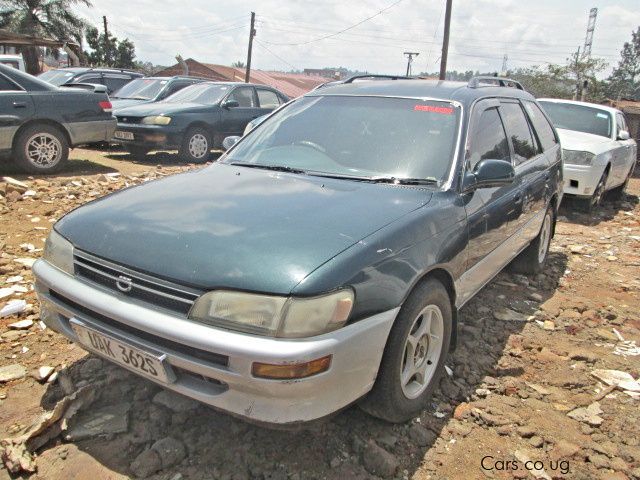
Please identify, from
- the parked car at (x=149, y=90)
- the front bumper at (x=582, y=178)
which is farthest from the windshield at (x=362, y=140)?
the parked car at (x=149, y=90)

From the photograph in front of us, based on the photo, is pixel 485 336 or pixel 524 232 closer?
pixel 485 336

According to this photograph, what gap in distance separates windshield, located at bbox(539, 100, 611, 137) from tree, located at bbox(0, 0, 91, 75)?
1234 inches

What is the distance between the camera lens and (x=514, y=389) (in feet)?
9.79

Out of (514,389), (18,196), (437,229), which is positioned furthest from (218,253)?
(18,196)

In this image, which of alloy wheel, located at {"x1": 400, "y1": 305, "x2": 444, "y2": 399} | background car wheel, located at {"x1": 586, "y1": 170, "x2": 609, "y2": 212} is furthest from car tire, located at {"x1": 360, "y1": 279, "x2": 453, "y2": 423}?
background car wheel, located at {"x1": 586, "y1": 170, "x2": 609, "y2": 212}

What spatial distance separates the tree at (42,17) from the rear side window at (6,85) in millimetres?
28661

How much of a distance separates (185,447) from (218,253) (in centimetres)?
94

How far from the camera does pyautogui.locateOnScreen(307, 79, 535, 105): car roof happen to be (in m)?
3.33

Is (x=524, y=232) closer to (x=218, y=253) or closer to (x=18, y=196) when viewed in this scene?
(x=218, y=253)

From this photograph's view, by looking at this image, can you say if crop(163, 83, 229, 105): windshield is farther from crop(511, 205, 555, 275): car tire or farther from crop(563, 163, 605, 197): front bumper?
crop(511, 205, 555, 275): car tire

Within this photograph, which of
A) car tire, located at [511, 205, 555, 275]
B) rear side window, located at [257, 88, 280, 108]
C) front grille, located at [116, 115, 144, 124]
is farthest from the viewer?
rear side window, located at [257, 88, 280, 108]

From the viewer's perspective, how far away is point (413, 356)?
8.27 ft

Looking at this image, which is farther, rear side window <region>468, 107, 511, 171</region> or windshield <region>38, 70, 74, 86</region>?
windshield <region>38, 70, 74, 86</region>

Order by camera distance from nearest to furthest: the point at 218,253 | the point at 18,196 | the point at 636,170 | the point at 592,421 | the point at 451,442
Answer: the point at 218,253 → the point at 451,442 → the point at 592,421 → the point at 18,196 → the point at 636,170
